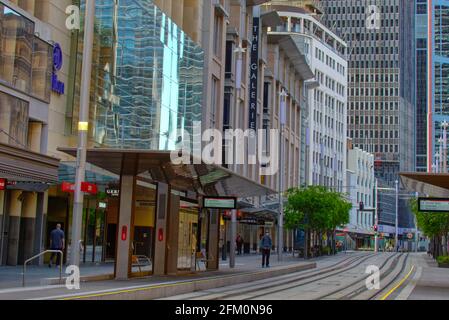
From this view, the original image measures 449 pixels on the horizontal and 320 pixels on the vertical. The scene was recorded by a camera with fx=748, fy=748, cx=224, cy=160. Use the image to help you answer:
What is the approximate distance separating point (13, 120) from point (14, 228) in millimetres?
4672

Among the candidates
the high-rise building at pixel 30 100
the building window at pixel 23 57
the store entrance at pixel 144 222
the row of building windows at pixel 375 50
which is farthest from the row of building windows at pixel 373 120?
the store entrance at pixel 144 222

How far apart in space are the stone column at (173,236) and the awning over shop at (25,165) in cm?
408

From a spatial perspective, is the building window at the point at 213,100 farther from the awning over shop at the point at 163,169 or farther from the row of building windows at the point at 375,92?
the row of building windows at the point at 375,92

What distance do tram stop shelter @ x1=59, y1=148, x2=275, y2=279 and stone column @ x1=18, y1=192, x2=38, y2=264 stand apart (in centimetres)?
713

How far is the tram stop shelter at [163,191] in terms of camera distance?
21203 millimetres

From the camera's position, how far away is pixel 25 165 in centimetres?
2214

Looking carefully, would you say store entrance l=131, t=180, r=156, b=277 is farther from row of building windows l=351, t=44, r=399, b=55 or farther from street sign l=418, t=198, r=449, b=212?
row of building windows l=351, t=44, r=399, b=55

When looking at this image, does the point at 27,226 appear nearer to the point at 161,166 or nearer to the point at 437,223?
the point at 161,166

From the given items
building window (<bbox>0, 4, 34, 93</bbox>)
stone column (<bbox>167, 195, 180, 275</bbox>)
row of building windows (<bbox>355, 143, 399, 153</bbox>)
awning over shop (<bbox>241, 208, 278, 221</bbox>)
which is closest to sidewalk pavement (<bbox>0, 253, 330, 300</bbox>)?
stone column (<bbox>167, 195, 180, 275</bbox>)

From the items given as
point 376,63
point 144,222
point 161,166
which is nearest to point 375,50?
point 376,63

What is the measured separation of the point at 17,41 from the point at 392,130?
156 metres

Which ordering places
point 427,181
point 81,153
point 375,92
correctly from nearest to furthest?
1. point 81,153
2. point 427,181
3. point 375,92
